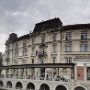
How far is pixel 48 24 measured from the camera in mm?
47219

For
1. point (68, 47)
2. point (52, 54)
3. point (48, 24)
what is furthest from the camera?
point (48, 24)

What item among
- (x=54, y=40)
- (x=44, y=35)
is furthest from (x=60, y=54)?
(x=44, y=35)

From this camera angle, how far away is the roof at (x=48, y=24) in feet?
149

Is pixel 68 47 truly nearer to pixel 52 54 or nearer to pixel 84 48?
pixel 84 48

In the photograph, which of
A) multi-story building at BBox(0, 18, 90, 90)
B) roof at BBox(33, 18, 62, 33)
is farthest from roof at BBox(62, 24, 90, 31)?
roof at BBox(33, 18, 62, 33)

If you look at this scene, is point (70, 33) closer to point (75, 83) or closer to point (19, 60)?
point (75, 83)

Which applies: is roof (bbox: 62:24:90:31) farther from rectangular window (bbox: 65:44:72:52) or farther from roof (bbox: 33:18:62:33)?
rectangular window (bbox: 65:44:72:52)

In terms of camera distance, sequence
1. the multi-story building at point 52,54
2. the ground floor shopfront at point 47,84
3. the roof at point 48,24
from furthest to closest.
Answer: the roof at point 48,24, the multi-story building at point 52,54, the ground floor shopfront at point 47,84

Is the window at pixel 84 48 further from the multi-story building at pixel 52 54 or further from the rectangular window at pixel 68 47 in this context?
the rectangular window at pixel 68 47

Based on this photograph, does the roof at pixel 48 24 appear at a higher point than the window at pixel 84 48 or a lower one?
higher

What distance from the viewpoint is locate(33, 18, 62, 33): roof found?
149ft

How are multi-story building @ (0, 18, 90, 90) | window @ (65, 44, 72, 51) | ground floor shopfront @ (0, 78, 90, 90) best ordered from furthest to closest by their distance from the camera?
window @ (65, 44, 72, 51), multi-story building @ (0, 18, 90, 90), ground floor shopfront @ (0, 78, 90, 90)

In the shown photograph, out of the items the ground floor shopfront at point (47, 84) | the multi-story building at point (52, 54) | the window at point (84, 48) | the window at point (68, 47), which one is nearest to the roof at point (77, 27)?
the multi-story building at point (52, 54)

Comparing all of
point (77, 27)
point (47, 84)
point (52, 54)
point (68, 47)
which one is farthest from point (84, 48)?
point (47, 84)
